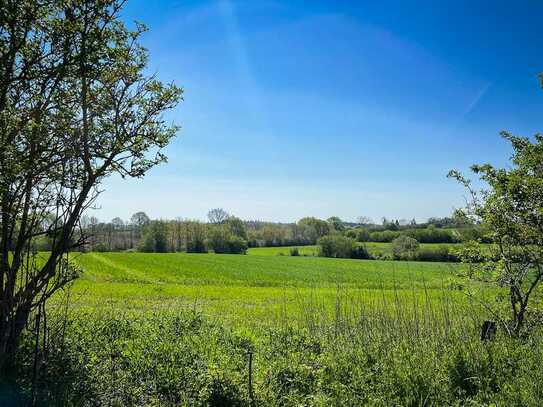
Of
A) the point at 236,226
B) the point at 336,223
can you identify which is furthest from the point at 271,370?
the point at 336,223

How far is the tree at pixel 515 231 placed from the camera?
24.7 ft

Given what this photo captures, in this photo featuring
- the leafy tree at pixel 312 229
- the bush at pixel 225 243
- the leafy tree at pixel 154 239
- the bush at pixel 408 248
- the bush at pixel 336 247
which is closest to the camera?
the bush at pixel 408 248

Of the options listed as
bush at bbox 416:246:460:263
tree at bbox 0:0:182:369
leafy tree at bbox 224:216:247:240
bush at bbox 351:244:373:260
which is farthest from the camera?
leafy tree at bbox 224:216:247:240

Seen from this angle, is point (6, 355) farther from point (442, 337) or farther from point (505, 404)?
point (442, 337)

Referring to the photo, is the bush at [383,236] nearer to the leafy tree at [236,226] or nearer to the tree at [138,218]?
the leafy tree at [236,226]

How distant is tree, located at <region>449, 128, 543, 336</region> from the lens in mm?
7535

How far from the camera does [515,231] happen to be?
25.4 ft

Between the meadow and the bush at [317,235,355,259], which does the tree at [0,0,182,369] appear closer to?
the meadow

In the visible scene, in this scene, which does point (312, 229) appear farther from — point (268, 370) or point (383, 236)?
point (268, 370)

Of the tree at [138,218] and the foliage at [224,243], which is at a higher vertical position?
the tree at [138,218]

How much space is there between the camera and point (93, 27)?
5770 millimetres

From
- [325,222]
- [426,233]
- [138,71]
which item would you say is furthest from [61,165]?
[325,222]

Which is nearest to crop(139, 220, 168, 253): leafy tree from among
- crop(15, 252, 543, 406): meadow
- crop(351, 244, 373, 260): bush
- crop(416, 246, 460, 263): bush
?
crop(351, 244, 373, 260): bush

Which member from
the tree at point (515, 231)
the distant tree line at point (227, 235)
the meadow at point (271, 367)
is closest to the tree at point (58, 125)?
the meadow at point (271, 367)
